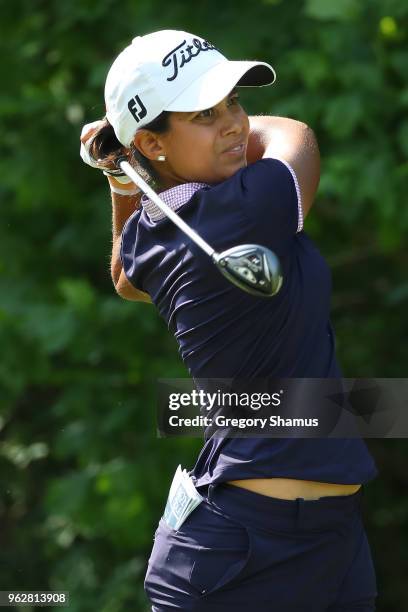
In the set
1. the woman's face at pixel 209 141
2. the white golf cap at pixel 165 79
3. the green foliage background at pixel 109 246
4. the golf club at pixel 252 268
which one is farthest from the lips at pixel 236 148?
the green foliage background at pixel 109 246

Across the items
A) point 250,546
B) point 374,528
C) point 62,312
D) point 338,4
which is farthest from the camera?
point 374,528

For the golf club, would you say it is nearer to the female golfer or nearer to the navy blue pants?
the female golfer

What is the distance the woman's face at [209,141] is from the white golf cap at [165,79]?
0.04 meters

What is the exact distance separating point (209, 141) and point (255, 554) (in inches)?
33.2

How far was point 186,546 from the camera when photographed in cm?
246

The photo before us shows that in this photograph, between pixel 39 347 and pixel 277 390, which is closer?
pixel 277 390

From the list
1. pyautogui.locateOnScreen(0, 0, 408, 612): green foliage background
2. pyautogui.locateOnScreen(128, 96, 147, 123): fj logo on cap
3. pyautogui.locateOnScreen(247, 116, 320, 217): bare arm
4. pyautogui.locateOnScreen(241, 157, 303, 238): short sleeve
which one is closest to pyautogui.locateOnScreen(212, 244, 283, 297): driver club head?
pyautogui.locateOnScreen(241, 157, 303, 238): short sleeve

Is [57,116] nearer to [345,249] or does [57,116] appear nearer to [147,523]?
[345,249]

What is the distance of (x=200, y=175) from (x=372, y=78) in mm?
2224

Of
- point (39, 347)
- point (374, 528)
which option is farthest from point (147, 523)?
point (374, 528)

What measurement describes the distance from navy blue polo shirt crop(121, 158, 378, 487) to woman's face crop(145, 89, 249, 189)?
6 centimetres

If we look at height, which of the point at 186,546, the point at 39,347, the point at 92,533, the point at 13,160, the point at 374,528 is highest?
the point at 186,546

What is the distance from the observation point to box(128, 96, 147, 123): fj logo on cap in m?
2.46

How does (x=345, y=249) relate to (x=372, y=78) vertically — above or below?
below
